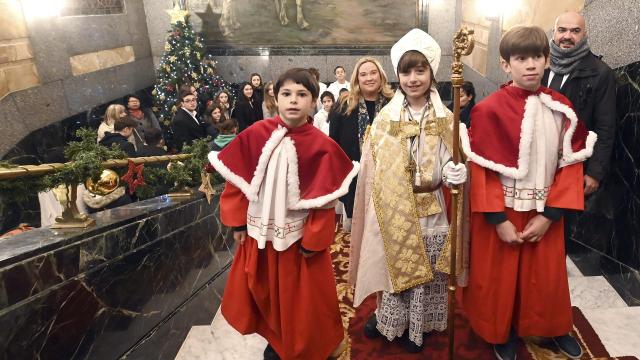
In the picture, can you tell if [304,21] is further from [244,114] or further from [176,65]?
[244,114]

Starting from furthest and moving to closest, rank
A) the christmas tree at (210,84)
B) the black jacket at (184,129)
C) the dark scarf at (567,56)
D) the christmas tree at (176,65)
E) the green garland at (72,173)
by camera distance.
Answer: the christmas tree at (210,84) → the christmas tree at (176,65) → the black jacket at (184,129) → the dark scarf at (567,56) → the green garland at (72,173)

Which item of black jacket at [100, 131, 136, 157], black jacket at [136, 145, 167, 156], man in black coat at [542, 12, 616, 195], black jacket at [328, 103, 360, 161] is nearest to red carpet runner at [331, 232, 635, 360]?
man in black coat at [542, 12, 616, 195]

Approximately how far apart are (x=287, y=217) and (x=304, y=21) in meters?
10.5

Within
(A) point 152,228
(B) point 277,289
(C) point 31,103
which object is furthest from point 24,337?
(C) point 31,103

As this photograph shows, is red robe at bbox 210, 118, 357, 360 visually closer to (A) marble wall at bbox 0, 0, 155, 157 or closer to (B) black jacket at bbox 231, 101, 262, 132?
(A) marble wall at bbox 0, 0, 155, 157

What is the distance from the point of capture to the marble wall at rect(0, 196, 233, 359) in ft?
6.98

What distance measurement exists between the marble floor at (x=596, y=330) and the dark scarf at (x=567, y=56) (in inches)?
68.1

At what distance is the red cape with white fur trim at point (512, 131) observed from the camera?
2.31 metres

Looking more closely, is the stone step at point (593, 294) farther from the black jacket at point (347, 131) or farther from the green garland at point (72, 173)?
the green garland at point (72, 173)

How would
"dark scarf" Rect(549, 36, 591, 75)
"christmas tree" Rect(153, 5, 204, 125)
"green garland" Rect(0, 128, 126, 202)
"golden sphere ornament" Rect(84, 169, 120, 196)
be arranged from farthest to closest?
"christmas tree" Rect(153, 5, 204, 125) < "dark scarf" Rect(549, 36, 591, 75) < "golden sphere ornament" Rect(84, 169, 120, 196) < "green garland" Rect(0, 128, 126, 202)

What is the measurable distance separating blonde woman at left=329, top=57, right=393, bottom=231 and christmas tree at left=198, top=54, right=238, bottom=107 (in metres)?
7.17

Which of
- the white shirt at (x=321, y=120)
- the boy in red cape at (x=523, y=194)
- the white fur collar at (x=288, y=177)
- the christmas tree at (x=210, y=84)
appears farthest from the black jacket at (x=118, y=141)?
the christmas tree at (x=210, y=84)

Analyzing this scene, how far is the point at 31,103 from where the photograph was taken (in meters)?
7.18

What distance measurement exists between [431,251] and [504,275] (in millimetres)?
431
